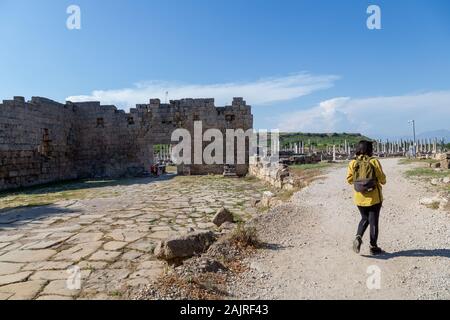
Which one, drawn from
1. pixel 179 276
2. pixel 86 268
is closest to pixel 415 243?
pixel 179 276

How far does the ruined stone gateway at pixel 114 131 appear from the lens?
57.1 ft

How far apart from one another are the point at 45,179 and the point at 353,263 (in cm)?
1579

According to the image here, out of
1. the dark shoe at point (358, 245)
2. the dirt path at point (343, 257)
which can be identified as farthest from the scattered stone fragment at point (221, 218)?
the dark shoe at point (358, 245)

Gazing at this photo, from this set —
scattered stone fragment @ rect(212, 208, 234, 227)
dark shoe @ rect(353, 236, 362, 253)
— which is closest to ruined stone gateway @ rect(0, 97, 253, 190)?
scattered stone fragment @ rect(212, 208, 234, 227)

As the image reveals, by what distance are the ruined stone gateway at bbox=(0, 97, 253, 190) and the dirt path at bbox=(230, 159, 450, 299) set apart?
39.9 ft

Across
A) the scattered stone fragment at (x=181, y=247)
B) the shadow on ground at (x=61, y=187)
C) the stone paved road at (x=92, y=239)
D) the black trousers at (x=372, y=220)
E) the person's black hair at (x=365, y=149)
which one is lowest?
the stone paved road at (x=92, y=239)

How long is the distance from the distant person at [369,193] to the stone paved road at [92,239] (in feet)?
8.90

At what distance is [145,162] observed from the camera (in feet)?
65.9

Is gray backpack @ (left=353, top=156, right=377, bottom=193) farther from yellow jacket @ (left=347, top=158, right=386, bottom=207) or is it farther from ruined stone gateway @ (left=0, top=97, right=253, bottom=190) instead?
ruined stone gateway @ (left=0, top=97, right=253, bottom=190)

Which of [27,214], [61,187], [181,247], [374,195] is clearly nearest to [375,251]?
[374,195]

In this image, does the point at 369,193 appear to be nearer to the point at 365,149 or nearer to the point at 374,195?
the point at 374,195

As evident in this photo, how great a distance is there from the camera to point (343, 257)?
4.46 meters

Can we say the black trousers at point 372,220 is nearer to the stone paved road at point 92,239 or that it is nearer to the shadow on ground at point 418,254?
the shadow on ground at point 418,254
